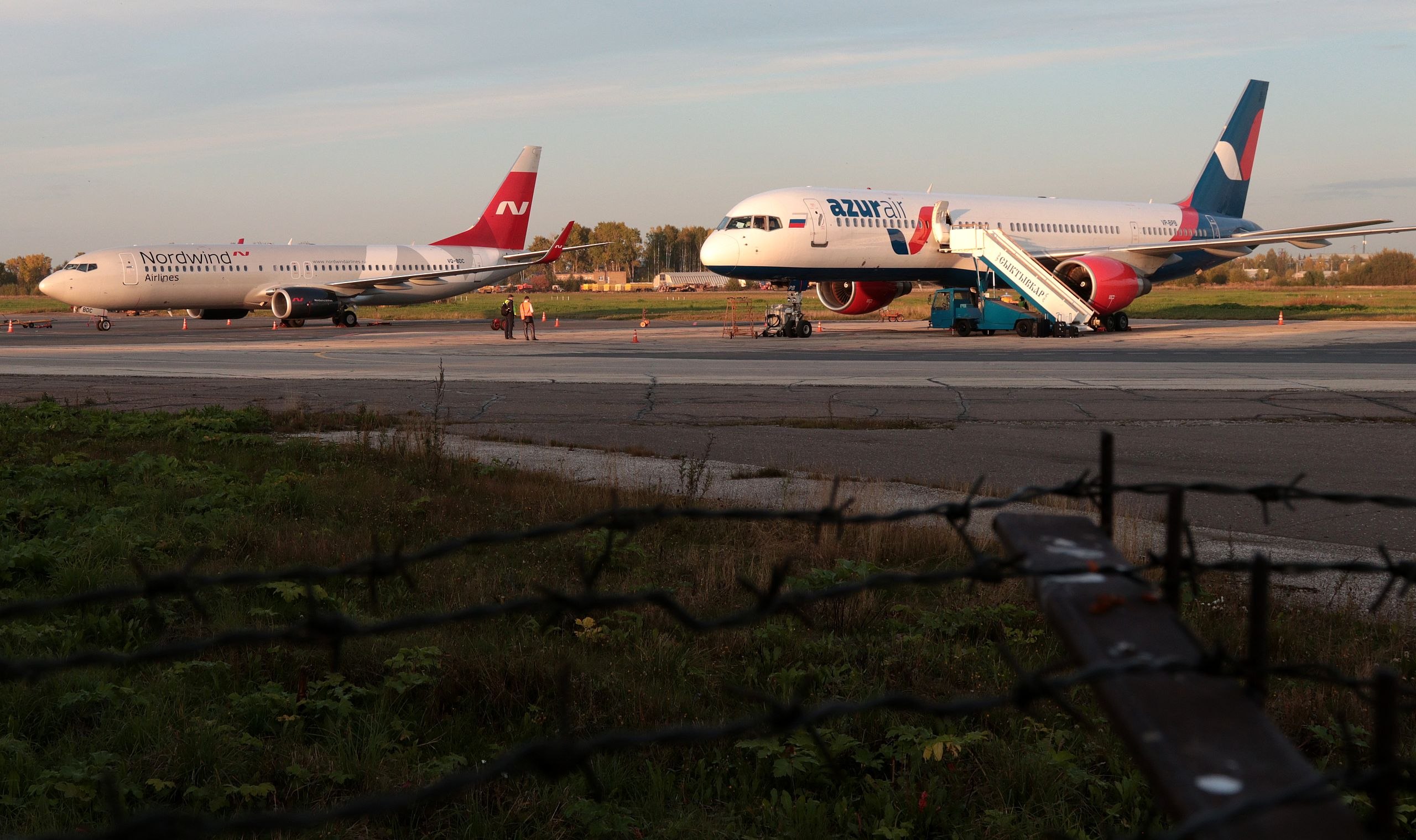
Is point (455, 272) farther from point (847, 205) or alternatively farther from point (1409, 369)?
point (1409, 369)

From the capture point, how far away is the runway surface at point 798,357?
2055 cm

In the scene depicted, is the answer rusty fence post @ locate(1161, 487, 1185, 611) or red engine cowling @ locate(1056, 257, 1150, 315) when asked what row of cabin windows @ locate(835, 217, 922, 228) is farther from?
rusty fence post @ locate(1161, 487, 1185, 611)

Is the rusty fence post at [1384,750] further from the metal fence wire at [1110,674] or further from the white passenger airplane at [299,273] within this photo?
the white passenger airplane at [299,273]

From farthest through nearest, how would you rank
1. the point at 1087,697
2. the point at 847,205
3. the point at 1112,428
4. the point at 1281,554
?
the point at 847,205
the point at 1112,428
the point at 1281,554
the point at 1087,697

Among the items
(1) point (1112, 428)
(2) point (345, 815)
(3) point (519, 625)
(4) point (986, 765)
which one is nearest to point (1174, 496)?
(2) point (345, 815)

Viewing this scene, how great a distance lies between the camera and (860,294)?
39031 mm

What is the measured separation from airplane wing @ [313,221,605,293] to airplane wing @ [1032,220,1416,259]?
60.2 ft

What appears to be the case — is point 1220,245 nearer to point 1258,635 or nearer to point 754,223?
point 754,223

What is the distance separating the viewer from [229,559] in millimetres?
7078

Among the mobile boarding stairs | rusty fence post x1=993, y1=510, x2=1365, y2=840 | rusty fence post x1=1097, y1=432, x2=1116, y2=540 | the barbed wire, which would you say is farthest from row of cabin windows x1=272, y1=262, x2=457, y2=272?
rusty fence post x1=993, y1=510, x2=1365, y2=840

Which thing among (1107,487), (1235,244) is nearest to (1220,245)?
(1235,244)

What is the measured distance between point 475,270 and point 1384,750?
5134 centimetres

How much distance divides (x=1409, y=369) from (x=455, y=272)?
3761 centimetres

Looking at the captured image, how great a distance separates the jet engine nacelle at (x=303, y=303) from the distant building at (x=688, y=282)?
105781 mm
